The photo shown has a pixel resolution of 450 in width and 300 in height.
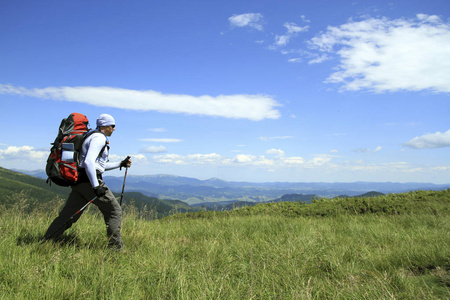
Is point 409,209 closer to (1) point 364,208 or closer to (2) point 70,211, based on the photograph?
(1) point 364,208

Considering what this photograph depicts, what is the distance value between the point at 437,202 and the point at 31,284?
44.7 feet

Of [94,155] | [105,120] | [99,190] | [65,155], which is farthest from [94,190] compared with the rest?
[105,120]

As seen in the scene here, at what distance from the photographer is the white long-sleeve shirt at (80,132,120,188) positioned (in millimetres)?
5000

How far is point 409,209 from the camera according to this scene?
10.7 meters

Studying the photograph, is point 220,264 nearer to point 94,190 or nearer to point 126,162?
point 94,190

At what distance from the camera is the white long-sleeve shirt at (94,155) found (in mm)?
5000

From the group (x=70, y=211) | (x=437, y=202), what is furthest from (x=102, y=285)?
(x=437, y=202)

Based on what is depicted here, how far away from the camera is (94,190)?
5.07 metres

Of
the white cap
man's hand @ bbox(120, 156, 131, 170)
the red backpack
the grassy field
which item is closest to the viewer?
the grassy field

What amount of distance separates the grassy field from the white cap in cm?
220

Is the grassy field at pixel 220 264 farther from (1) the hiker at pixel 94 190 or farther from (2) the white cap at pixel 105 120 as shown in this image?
(2) the white cap at pixel 105 120

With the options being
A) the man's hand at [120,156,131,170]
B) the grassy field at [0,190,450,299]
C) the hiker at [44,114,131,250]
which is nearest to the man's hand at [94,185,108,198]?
the hiker at [44,114,131,250]

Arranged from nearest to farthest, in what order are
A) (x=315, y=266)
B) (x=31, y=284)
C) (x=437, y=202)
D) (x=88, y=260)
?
(x=31, y=284) < (x=88, y=260) < (x=315, y=266) < (x=437, y=202)

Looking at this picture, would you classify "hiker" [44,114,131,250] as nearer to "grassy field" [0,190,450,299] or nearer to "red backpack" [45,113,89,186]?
"red backpack" [45,113,89,186]
